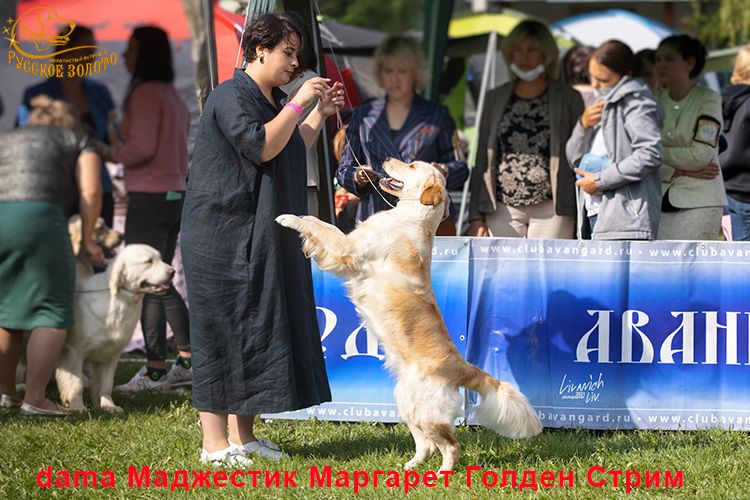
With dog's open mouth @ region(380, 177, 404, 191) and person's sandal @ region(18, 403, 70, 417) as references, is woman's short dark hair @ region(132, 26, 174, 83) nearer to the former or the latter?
person's sandal @ region(18, 403, 70, 417)

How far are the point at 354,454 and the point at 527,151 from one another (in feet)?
8.26

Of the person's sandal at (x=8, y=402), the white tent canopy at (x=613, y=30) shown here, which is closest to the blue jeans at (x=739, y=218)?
the person's sandal at (x=8, y=402)

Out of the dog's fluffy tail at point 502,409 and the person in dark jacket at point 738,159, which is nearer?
Result: the dog's fluffy tail at point 502,409

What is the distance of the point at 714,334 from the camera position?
5180 mm

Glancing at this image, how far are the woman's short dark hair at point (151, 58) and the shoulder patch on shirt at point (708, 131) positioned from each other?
145 inches

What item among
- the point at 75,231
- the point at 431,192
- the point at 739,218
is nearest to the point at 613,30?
the point at 739,218

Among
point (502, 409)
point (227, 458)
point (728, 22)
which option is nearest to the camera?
point (502, 409)

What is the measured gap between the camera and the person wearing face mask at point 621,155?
5.39m

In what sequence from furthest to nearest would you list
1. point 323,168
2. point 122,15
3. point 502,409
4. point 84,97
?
1. point 122,15
2. point 84,97
3. point 323,168
4. point 502,409

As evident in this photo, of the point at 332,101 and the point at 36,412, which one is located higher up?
the point at 332,101

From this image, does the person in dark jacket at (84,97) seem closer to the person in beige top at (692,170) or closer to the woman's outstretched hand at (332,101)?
the woman's outstretched hand at (332,101)

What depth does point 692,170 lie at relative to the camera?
226 inches

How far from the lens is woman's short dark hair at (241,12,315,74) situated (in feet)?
13.8

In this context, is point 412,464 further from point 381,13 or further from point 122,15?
point 381,13
